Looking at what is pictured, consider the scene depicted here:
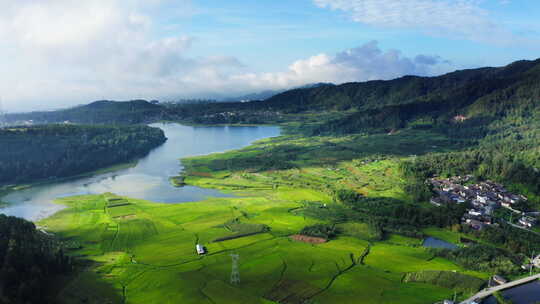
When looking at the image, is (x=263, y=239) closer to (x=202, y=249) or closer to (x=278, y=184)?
(x=202, y=249)

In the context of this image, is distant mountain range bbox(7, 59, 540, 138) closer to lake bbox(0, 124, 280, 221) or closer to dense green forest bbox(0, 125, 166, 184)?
lake bbox(0, 124, 280, 221)

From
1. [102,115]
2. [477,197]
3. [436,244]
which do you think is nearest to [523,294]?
[436,244]

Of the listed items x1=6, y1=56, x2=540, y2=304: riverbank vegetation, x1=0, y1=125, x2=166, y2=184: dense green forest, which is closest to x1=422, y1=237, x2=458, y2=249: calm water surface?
x1=6, y1=56, x2=540, y2=304: riverbank vegetation

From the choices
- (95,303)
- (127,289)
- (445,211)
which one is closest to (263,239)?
(127,289)

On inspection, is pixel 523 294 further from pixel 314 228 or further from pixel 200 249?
pixel 200 249

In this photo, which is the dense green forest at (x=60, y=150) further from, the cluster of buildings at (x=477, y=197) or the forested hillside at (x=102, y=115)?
the cluster of buildings at (x=477, y=197)

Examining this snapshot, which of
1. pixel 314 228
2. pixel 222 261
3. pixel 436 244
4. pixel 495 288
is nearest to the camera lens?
pixel 495 288
